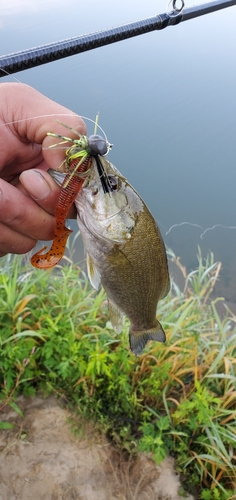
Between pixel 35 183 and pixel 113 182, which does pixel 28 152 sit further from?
pixel 113 182

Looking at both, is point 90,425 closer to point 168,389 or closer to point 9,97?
point 168,389

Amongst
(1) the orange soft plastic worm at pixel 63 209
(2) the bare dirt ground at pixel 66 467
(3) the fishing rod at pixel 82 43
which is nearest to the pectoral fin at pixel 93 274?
(1) the orange soft plastic worm at pixel 63 209

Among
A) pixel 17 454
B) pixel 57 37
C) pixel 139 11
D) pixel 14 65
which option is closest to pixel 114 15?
pixel 139 11

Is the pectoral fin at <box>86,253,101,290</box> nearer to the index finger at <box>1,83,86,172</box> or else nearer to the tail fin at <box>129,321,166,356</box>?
the tail fin at <box>129,321,166,356</box>

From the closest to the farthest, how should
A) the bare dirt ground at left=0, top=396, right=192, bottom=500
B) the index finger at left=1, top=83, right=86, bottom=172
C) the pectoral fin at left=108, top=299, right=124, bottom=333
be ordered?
the index finger at left=1, top=83, right=86, bottom=172 → the pectoral fin at left=108, top=299, right=124, bottom=333 → the bare dirt ground at left=0, top=396, right=192, bottom=500

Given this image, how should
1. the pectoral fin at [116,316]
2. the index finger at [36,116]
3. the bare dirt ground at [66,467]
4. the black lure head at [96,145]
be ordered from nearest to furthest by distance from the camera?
the black lure head at [96,145] < the index finger at [36,116] < the pectoral fin at [116,316] < the bare dirt ground at [66,467]

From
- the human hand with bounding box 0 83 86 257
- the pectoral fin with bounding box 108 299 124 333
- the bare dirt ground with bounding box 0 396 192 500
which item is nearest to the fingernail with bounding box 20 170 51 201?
the human hand with bounding box 0 83 86 257

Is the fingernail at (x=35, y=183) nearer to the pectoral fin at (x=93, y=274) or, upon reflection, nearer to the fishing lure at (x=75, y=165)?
the fishing lure at (x=75, y=165)
